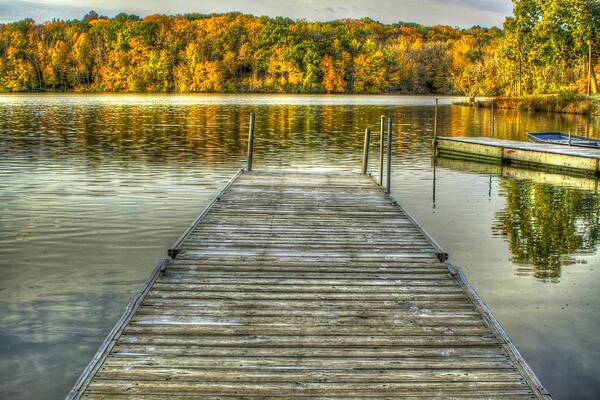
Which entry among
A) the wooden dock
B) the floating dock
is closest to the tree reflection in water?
the floating dock

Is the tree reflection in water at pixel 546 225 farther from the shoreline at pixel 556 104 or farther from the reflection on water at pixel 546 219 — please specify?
the shoreline at pixel 556 104

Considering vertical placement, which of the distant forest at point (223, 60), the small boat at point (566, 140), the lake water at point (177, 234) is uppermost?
the distant forest at point (223, 60)

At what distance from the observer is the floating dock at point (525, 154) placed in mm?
21562

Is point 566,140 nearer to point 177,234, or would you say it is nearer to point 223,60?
point 177,234

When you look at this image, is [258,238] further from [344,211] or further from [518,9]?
[518,9]

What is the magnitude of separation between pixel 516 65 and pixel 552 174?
57.5 m

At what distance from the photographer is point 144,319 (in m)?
6.45

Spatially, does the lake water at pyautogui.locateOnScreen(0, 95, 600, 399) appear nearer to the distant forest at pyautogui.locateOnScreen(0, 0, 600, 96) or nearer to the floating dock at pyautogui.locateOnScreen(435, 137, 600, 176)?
the floating dock at pyautogui.locateOnScreen(435, 137, 600, 176)

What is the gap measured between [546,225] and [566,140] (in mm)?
15095

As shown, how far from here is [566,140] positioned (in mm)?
27812

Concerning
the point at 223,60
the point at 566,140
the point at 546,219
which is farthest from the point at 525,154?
the point at 223,60

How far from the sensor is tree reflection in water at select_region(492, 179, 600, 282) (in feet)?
37.5

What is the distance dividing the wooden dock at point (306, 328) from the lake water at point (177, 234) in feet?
3.87

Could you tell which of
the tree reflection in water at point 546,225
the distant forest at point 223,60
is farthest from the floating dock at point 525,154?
the distant forest at point 223,60
